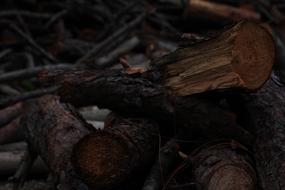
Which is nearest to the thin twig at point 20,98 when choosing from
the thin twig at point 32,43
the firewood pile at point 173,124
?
the firewood pile at point 173,124

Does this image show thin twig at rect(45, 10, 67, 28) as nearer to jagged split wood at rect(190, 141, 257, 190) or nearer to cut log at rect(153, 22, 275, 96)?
cut log at rect(153, 22, 275, 96)

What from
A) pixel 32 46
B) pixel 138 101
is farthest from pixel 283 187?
pixel 32 46

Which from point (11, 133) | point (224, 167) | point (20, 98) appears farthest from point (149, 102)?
point (20, 98)

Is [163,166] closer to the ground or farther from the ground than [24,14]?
farther from the ground

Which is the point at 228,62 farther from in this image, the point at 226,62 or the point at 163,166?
the point at 163,166

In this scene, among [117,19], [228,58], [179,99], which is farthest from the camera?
[117,19]

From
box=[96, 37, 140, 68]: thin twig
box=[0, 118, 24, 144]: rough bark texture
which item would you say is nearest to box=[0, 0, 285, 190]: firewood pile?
box=[0, 118, 24, 144]: rough bark texture

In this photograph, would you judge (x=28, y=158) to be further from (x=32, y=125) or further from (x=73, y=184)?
(x=73, y=184)
